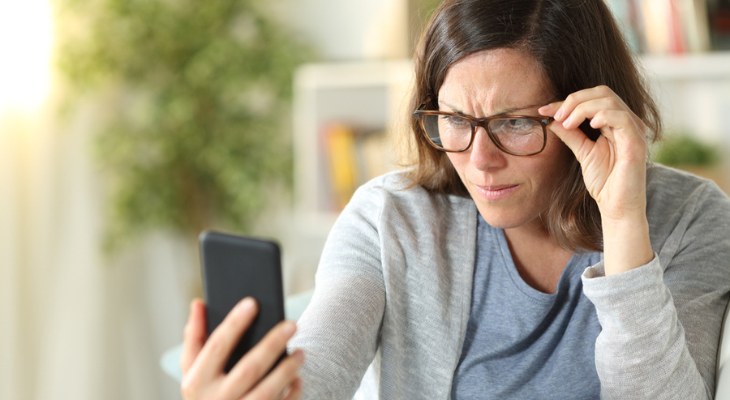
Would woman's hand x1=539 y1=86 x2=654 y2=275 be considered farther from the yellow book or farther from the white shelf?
the yellow book

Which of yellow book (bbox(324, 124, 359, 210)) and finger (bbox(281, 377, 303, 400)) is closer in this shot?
finger (bbox(281, 377, 303, 400))

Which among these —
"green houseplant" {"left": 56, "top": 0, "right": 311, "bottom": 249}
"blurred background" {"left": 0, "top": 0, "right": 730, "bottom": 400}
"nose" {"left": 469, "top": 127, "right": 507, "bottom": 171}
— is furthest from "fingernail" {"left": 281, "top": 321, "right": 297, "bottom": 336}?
"green houseplant" {"left": 56, "top": 0, "right": 311, "bottom": 249}

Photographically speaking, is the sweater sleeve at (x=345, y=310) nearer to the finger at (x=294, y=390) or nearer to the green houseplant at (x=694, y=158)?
the finger at (x=294, y=390)

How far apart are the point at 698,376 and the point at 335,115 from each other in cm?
183

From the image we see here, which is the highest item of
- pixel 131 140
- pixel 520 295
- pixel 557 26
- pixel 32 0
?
pixel 32 0

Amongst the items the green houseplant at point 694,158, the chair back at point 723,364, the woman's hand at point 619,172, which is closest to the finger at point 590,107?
the woman's hand at point 619,172

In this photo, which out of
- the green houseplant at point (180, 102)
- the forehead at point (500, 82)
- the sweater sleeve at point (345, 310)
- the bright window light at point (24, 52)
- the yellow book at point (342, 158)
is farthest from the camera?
the yellow book at point (342, 158)

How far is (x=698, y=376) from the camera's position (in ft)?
3.01

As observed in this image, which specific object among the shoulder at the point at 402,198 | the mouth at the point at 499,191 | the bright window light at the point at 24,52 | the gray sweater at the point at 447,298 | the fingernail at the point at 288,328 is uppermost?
the bright window light at the point at 24,52

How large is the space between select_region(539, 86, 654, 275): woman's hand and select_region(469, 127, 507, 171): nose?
0.08 m

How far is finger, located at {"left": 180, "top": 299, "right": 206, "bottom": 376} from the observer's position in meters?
0.64

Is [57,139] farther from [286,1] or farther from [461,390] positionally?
[461,390]

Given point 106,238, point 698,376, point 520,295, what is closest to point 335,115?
point 106,238

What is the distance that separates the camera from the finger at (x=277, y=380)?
608 millimetres
